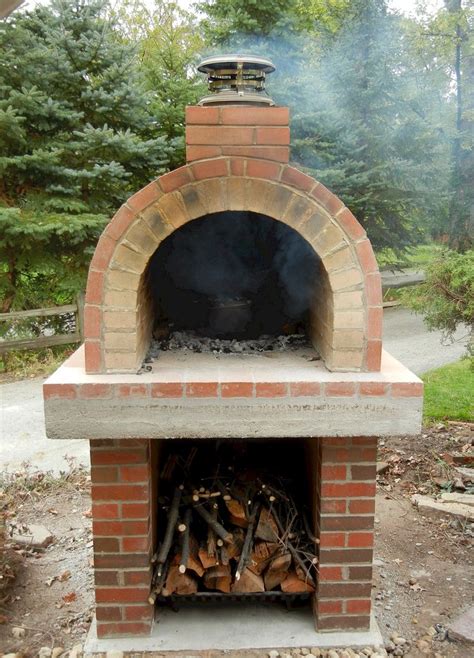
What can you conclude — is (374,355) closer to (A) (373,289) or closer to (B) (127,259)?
(A) (373,289)

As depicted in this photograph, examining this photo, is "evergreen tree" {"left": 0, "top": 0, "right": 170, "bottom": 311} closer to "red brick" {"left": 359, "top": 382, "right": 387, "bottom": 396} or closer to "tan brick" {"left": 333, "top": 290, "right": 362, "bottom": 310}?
"tan brick" {"left": 333, "top": 290, "right": 362, "bottom": 310}

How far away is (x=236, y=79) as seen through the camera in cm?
287

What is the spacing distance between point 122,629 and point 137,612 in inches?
4.6

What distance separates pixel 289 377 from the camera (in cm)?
259

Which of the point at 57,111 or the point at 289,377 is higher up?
the point at 57,111

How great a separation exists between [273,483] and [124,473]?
3.31 feet

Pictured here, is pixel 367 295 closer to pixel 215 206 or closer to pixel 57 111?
pixel 215 206

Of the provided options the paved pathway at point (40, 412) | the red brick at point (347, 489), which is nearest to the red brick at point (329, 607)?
the red brick at point (347, 489)

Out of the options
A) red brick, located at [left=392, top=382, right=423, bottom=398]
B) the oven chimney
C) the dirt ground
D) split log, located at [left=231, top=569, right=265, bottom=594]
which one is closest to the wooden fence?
the dirt ground

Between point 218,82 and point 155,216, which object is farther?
point 218,82

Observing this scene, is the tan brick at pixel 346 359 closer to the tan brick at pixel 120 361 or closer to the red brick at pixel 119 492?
the tan brick at pixel 120 361

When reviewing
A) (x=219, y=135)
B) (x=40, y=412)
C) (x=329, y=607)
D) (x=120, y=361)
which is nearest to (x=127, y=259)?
(x=120, y=361)

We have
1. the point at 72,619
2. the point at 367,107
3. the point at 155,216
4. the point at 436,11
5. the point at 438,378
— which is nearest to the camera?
the point at 155,216

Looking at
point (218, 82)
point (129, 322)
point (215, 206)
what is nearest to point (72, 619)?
point (129, 322)
